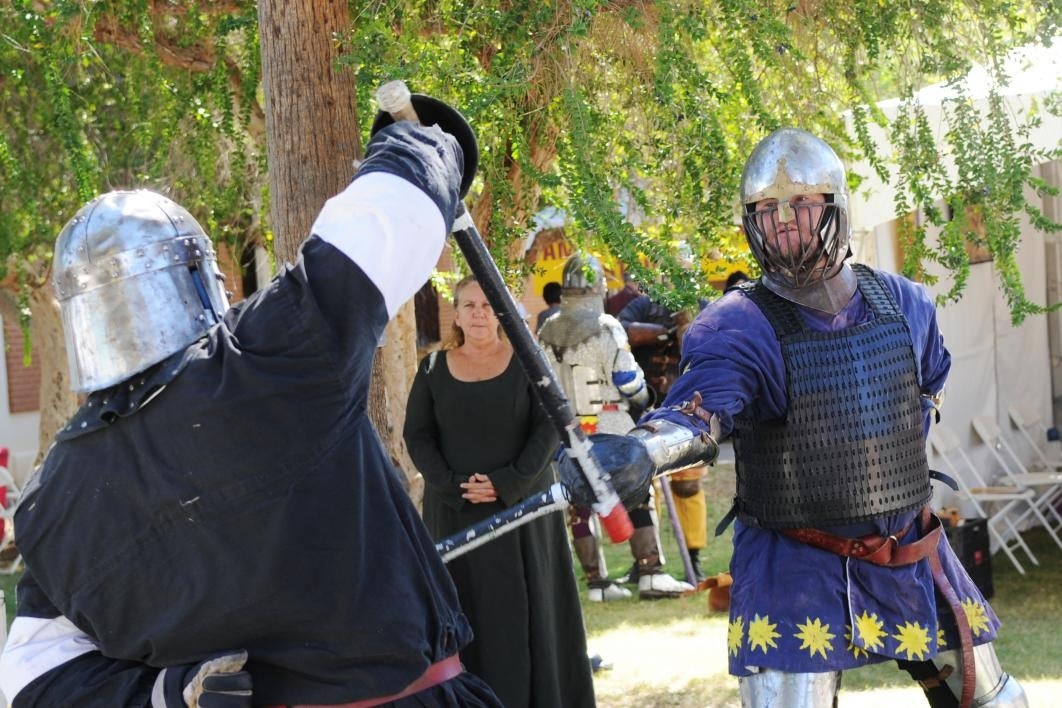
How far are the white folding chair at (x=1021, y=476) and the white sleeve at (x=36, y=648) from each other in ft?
19.9

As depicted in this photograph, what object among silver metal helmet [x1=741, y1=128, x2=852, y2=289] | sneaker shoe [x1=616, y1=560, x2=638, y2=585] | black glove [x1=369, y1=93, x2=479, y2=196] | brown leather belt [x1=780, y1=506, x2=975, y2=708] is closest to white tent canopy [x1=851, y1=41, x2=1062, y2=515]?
sneaker shoe [x1=616, y1=560, x2=638, y2=585]

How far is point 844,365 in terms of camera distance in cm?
302

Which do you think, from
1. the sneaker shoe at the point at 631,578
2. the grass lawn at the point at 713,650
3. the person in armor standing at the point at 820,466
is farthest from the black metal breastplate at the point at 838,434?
the sneaker shoe at the point at 631,578

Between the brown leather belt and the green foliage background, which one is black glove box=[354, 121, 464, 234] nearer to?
the green foliage background

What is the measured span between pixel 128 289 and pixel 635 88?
8.09 ft

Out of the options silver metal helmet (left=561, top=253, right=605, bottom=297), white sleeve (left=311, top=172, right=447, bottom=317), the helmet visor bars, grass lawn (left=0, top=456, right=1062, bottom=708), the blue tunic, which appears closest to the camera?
white sleeve (left=311, top=172, right=447, bottom=317)

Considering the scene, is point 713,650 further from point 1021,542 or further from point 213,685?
point 213,685

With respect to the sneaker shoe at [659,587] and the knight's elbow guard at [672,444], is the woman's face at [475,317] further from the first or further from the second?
the sneaker shoe at [659,587]

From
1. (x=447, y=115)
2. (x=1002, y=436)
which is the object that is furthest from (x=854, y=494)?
(x=1002, y=436)

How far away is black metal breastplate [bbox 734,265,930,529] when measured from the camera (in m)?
2.99

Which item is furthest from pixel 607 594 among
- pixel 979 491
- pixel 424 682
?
pixel 424 682

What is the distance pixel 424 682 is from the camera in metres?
2.00

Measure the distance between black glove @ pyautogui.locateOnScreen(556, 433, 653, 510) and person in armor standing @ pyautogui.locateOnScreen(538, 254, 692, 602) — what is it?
13.3 ft

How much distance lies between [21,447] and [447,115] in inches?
552
